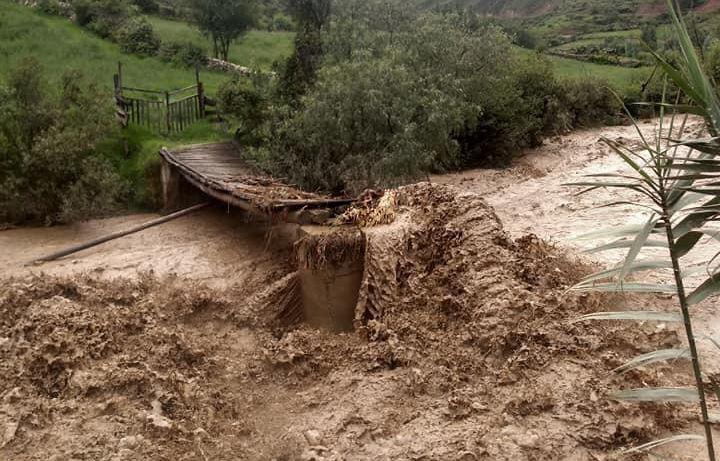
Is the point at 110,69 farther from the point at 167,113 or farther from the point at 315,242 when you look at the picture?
the point at 315,242

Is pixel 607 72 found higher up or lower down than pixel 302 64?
higher up

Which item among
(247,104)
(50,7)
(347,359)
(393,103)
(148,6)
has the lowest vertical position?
(347,359)

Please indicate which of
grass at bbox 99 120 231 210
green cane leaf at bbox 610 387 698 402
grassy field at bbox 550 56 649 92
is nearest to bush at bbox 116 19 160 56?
grass at bbox 99 120 231 210

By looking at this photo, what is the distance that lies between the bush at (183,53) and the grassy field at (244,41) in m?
0.78

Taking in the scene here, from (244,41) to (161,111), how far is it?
510 inches

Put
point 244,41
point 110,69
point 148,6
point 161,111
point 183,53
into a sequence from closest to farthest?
1. point 161,111
2. point 110,69
3. point 183,53
4. point 244,41
5. point 148,6

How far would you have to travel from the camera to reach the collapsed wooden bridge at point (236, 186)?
9867 mm

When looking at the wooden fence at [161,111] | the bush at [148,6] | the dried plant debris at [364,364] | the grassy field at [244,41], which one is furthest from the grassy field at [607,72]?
the bush at [148,6]

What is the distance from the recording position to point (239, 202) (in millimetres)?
10727

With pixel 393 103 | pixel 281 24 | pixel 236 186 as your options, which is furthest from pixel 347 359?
pixel 281 24

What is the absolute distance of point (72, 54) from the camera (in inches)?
871

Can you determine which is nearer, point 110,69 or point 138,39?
point 110,69

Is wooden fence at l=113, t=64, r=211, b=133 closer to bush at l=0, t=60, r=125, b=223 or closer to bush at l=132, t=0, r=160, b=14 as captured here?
bush at l=0, t=60, r=125, b=223

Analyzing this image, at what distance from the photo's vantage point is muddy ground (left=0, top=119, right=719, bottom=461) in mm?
6285
